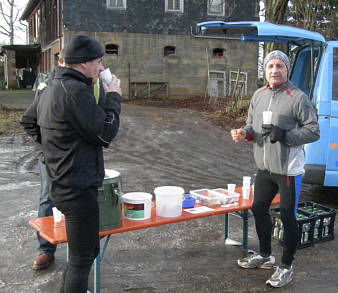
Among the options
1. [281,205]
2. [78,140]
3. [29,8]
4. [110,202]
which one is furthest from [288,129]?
[29,8]

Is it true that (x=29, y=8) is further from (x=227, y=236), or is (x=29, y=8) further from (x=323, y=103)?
(x=227, y=236)

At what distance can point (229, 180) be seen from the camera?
7711 mm

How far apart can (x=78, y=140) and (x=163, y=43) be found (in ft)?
61.7

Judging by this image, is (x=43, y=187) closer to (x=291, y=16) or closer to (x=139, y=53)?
(x=139, y=53)

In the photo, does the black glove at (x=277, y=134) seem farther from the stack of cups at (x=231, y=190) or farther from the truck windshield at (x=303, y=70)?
the truck windshield at (x=303, y=70)

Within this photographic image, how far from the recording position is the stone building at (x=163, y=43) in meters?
19.8

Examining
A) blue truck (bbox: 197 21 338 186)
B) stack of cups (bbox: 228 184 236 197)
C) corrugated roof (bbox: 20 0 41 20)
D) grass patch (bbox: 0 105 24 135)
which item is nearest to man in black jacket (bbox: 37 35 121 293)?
stack of cups (bbox: 228 184 236 197)

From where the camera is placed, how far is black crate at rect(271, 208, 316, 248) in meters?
4.60

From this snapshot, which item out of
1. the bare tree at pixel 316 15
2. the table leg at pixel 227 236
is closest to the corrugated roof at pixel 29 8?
the bare tree at pixel 316 15

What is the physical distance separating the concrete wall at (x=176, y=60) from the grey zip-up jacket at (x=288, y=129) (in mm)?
16980

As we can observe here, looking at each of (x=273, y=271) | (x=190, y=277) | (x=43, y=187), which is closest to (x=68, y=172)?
(x=43, y=187)

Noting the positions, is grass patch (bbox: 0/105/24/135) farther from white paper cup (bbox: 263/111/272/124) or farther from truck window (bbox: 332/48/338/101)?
white paper cup (bbox: 263/111/272/124)

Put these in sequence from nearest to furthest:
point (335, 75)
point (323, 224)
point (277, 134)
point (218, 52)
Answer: point (277, 134) → point (323, 224) → point (335, 75) → point (218, 52)

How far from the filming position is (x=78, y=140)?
8.75 feet
